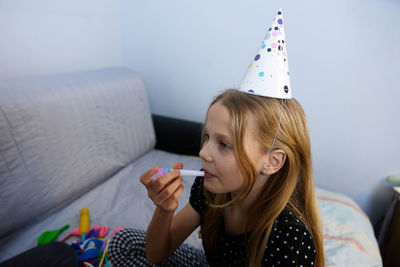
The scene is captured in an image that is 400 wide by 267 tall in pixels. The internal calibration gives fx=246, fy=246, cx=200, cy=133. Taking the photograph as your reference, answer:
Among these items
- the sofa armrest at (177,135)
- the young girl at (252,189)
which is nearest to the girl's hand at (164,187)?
the young girl at (252,189)

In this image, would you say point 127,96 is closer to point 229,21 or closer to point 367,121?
point 229,21

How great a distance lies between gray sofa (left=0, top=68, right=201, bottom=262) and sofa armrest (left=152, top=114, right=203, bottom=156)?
119mm

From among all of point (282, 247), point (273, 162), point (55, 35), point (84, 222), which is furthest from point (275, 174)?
point (55, 35)

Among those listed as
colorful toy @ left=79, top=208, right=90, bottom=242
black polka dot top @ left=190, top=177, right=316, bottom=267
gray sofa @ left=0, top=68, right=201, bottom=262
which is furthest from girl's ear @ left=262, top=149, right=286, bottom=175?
colorful toy @ left=79, top=208, right=90, bottom=242

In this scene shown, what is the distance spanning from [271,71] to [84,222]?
887 millimetres

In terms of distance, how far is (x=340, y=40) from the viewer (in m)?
1.21

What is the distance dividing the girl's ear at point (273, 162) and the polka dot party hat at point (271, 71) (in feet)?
0.46

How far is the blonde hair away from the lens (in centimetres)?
58

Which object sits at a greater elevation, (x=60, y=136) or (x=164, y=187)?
(x=164, y=187)

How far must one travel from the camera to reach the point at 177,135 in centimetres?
155

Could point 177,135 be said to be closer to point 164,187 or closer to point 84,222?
point 84,222

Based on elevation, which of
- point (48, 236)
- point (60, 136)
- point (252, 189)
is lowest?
point (48, 236)

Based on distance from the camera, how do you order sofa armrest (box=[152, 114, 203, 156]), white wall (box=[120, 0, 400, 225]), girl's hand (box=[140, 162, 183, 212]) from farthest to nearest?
sofa armrest (box=[152, 114, 203, 156]), white wall (box=[120, 0, 400, 225]), girl's hand (box=[140, 162, 183, 212])

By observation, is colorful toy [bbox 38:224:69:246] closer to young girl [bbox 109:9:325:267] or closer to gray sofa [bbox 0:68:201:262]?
gray sofa [bbox 0:68:201:262]
